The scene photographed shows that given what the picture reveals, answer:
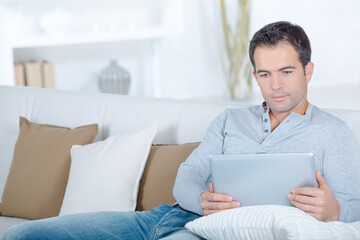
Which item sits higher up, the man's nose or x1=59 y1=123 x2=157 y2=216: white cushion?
the man's nose

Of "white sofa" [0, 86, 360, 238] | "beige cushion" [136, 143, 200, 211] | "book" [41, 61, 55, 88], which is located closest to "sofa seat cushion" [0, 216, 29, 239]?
"white sofa" [0, 86, 360, 238]

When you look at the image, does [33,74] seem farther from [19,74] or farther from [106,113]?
[106,113]

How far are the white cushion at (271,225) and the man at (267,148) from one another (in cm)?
5

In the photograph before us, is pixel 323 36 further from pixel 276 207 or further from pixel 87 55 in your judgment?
pixel 276 207

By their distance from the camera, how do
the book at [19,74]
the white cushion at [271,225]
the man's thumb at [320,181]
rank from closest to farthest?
the white cushion at [271,225] → the man's thumb at [320,181] → the book at [19,74]

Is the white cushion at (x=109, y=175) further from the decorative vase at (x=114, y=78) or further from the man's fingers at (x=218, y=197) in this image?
the decorative vase at (x=114, y=78)

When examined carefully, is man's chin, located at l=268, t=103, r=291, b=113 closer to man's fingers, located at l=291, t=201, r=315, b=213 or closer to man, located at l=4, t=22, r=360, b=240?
man, located at l=4, t=22, r=360, b=240

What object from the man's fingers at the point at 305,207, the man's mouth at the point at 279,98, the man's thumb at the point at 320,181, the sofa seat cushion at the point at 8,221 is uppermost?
the man's mouth at the point at 279,98

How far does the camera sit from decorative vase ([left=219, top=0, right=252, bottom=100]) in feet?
18.3

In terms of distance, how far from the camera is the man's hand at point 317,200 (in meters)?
1.56

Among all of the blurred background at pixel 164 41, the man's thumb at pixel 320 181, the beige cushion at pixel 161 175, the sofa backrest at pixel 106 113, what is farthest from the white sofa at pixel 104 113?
the blurred background at pixel 164 41

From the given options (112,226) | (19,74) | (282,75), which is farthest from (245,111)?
(19,74)

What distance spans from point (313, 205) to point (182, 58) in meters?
4.58

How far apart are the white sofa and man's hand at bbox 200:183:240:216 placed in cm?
57
